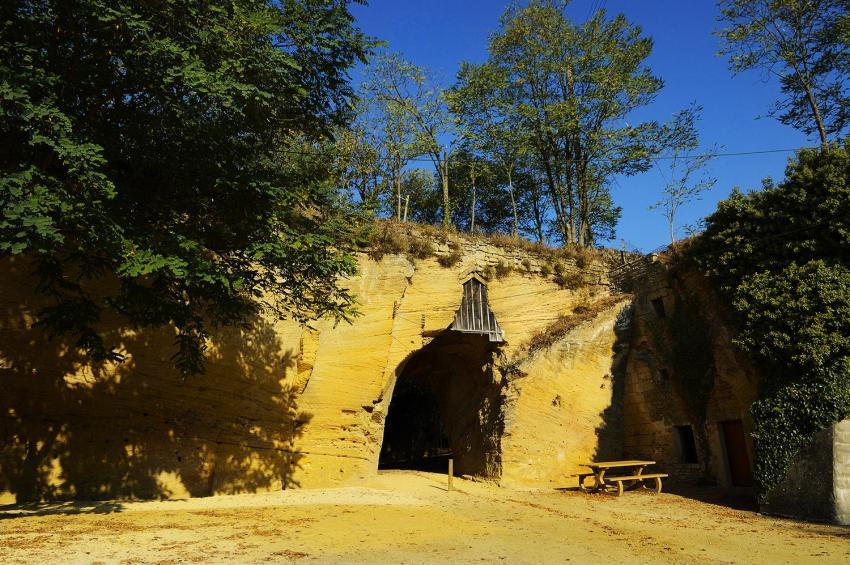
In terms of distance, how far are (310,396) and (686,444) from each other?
35.1 ft

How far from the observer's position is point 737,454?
13781mm

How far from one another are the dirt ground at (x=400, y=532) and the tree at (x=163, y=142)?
284 cm

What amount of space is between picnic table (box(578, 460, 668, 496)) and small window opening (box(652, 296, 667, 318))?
4667 mm

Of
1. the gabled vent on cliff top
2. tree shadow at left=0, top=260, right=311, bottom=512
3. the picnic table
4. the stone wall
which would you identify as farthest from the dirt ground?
the gabled vent on cliff top

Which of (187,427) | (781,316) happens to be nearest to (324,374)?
(187,427)

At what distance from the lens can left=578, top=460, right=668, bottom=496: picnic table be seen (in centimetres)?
1362

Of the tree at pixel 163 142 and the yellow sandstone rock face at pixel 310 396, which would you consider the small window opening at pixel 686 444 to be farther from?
the tree at pixel 163 142

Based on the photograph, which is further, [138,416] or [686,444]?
[686,444]

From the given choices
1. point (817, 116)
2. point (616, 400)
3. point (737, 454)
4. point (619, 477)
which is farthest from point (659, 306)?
point (817, 116)

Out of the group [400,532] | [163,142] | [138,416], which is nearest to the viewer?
[400,532]

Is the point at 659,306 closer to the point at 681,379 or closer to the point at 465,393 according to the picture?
the point at 681,379

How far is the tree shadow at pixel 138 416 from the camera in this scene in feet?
33.8

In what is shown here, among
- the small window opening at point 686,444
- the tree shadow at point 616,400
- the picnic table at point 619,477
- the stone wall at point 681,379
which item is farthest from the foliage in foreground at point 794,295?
the tree shadow at point 616,400

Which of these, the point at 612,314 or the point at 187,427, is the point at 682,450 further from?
the point at 187,427
